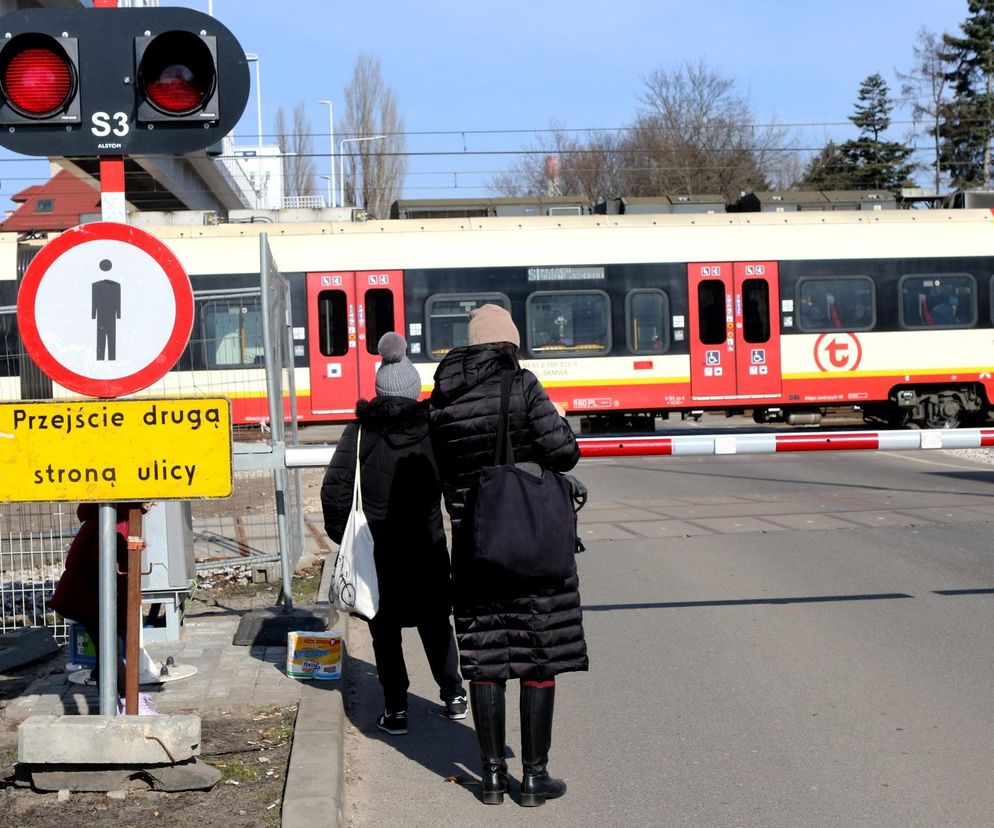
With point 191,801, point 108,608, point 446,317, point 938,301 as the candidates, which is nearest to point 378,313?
point 446,317

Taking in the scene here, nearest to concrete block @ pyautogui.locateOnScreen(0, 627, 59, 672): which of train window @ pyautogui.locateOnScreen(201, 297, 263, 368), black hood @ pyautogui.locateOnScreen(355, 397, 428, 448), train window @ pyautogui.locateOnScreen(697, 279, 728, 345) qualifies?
black hood @ pyautogui.locateOnScreen(355, 397, 428, 448)

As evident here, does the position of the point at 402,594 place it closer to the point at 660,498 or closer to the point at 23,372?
the point at 23,372

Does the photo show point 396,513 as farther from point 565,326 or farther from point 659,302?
point 659,302

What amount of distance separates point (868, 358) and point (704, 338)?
285cm

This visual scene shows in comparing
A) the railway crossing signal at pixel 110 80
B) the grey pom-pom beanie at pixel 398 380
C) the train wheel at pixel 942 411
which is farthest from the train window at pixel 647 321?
the railway crossing signal at pixel 110 80

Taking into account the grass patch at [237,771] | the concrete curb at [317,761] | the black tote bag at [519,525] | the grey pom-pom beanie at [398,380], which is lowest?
the grass patch at [237,771]

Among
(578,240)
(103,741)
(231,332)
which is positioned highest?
(578,240)

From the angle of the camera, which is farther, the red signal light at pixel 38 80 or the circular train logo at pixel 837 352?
the circular train logo at pixel 837 352

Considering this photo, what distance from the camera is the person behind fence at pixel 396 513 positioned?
19.6 ft

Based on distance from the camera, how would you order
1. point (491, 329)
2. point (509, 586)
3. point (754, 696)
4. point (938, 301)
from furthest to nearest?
point (938, 301) < point (754, 696) < point (491, 329) < point (509, 586)

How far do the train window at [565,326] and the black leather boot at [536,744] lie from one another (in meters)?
16.4

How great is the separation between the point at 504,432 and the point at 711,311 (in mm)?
17088

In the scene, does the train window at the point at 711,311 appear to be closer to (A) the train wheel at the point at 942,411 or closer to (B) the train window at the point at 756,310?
(B) the train window at the point at 756,310

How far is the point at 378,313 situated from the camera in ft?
68.9
